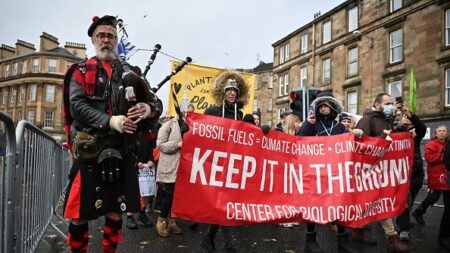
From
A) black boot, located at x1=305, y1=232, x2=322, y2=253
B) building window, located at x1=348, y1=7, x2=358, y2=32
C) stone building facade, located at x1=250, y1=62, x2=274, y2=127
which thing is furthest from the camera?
stone building facade, located at x1=250, y1=62, x2=274, y2=127

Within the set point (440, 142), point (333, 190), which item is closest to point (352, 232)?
point (333, 190)

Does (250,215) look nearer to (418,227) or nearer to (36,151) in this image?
(36,151)

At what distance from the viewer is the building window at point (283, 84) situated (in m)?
36.8

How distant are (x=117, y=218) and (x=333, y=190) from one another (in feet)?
7.95

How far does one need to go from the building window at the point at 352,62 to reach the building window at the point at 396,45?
319 cm

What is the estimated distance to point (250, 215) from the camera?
3.94 m

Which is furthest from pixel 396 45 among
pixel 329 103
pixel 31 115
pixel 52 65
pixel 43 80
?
pixel 31 115

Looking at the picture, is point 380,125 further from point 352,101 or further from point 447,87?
point 352,101

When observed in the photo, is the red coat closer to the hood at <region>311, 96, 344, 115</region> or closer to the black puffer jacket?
the hood at <region>311, 96, 344, 115</region>

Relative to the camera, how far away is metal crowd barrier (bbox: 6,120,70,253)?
9.69 ft

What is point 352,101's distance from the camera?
2798cm

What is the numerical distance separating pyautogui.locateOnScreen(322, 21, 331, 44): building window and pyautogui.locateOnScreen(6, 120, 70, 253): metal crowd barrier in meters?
28.7

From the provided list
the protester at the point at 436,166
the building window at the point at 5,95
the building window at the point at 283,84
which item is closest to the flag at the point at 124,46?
the protester at the point at 436,166

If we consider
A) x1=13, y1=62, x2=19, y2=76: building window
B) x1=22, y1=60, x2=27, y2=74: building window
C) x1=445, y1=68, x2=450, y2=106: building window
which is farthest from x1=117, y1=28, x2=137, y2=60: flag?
x1=13, y1=62, x2=19, y2=76: building window
